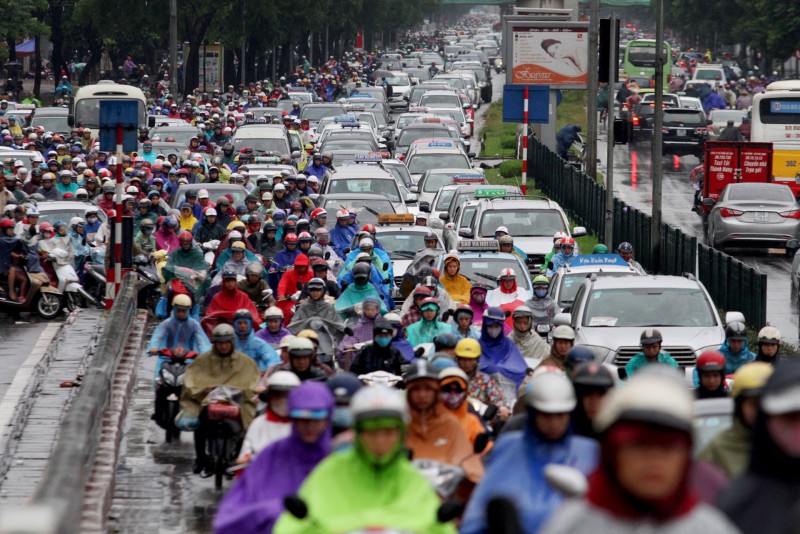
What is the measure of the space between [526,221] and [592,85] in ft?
39.8

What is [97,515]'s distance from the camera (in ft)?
38.0

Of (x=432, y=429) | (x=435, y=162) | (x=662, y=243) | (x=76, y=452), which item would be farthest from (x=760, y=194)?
(x=432, y=429)

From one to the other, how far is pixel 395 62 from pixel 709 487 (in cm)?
9706

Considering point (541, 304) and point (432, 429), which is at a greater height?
point (432, 429)

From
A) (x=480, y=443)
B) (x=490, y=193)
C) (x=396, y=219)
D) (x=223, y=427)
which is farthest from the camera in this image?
(x=490, y=193)

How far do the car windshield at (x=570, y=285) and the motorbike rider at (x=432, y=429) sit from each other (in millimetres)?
12351

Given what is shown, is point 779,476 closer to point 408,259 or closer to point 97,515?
point 97,515

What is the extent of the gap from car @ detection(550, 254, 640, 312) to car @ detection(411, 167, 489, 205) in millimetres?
11817

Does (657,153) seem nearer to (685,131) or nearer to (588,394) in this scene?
(588,394)

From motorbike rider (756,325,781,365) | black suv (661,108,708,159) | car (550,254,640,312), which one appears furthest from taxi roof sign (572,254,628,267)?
black suv (661,108,708,159)

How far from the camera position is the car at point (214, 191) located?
28859mm

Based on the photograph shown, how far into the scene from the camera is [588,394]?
308 inches

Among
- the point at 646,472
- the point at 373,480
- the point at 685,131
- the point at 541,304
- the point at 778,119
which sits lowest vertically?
the point at 541,304

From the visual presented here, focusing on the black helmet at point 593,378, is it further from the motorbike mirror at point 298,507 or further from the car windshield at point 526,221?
the car windshield at point 526,221
